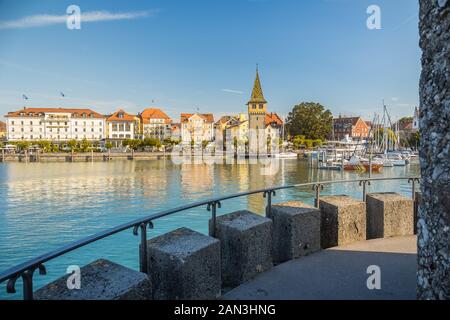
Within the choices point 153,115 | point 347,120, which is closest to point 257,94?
Answer: point 153,115

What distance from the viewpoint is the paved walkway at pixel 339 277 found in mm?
4148

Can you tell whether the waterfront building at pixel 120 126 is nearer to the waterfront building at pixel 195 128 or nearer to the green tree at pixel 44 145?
the waterfront building at pixel 195 128

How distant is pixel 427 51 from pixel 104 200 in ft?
103

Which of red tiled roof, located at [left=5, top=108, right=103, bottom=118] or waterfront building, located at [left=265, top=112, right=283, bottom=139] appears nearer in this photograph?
red tiled roof, located at [left=5, top=108, right=103, bottom=118]

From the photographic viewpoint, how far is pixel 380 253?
5.64m

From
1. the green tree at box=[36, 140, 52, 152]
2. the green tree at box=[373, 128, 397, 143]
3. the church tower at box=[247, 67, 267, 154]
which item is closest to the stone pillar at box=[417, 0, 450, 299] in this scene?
the green tree at box=[373, 128, 397, 143]

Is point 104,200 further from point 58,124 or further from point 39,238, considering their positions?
point 58,124

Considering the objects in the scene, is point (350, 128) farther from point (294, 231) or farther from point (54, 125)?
point (294, 231)

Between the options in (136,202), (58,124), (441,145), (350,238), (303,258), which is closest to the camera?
(441,145)

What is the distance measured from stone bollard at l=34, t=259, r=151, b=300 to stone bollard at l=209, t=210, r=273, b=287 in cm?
177

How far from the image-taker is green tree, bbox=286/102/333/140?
423 ft

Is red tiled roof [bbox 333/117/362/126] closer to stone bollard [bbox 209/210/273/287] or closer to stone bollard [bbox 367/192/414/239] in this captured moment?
stone bollard [bbox 367/192/414/239]

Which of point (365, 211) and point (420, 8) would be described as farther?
point (365, 211)
